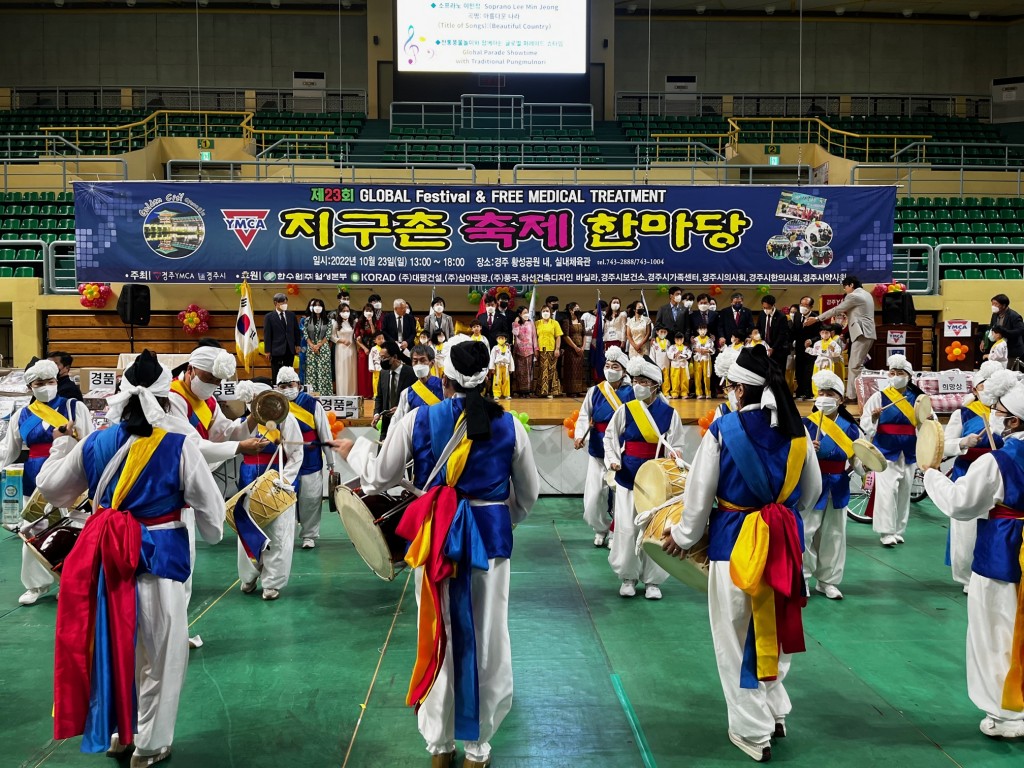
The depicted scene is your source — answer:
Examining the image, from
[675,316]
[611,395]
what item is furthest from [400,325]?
[611,395]

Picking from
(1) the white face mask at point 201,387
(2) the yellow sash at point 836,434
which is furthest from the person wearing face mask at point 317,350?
(2) the yellow sash at point 836,434

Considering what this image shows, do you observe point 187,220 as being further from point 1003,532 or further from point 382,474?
point 1003,532

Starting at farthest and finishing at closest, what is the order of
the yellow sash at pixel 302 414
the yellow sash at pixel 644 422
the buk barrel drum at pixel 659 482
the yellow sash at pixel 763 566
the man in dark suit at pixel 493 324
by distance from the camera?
the man in dark suit at pixel 493 324 < the yellow sash at pixel 302 414 < the yellow sash at pixel 644 422 < the buk barrel drum at pixel 659 482 < the yellow sash at pixel 763 566

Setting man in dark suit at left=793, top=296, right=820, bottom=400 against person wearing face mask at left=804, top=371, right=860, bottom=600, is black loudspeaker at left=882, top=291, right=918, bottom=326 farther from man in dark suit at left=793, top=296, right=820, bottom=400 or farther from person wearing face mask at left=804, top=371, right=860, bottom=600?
person wearing face mask at left=804, top=371, right=860, bottom=600

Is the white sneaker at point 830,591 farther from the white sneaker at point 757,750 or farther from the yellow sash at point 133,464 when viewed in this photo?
the yellow sash at point 133,464

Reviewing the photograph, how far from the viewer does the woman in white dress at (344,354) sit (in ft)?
→ 48.5

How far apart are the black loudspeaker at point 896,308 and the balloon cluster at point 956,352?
3.19 feet

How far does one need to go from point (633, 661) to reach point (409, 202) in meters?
11.6

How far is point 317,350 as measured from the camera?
47.9ft

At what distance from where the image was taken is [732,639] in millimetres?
4590

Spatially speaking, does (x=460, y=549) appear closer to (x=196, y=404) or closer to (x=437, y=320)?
(x=196, y=404)

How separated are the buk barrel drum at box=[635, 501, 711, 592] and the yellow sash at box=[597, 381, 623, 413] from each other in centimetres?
268

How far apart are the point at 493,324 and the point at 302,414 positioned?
7116mm

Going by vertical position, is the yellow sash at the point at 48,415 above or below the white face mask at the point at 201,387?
below
